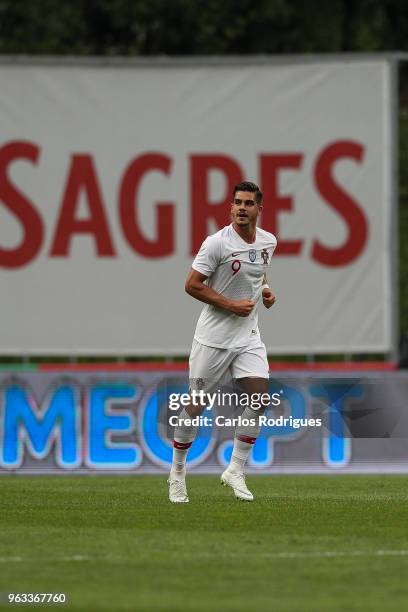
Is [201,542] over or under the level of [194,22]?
under

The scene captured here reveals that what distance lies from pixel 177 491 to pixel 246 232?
1990mm

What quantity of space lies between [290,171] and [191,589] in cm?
1216

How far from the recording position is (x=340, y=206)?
20.6 m

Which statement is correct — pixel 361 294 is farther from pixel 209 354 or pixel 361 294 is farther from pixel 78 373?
pixel 209 354

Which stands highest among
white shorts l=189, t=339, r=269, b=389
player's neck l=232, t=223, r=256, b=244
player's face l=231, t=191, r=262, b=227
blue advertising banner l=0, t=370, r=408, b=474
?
player's face l=231, t=191, r=262, b=227

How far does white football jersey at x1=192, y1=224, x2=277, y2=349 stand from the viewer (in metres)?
12.6

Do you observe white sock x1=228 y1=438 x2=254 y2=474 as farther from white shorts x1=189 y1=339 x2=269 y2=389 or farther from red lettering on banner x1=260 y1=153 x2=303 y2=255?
red lettering on banner x1=260 y1=153 x2=303 y2=255

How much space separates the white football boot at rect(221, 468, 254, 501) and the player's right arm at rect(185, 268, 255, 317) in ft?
4.01

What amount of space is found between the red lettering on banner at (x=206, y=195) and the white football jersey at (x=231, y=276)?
7698 mm

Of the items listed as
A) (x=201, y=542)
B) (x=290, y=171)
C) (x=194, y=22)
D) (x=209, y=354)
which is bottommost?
(x=201, y=542)

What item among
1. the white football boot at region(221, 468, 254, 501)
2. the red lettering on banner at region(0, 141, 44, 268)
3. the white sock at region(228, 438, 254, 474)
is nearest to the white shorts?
the white sock at region(228, 438, 254, 474)

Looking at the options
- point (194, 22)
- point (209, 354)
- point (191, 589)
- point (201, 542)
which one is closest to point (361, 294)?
point (209, 354)

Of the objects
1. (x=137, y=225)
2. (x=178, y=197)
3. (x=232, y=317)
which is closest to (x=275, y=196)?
(x=178, y=197)

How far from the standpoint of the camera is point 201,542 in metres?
10.6
